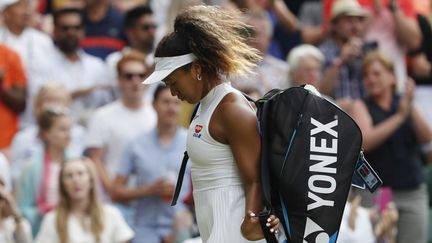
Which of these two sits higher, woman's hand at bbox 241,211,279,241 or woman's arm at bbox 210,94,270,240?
woman's arm at bbox 210,94,270,240

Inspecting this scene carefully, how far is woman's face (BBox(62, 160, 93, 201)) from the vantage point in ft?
29.2

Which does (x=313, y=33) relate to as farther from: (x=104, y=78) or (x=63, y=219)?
(x=63, y=219)

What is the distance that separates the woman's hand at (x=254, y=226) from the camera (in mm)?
5863

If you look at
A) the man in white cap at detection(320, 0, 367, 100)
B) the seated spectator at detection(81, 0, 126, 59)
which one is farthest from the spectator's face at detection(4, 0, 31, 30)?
the man in white cap at detection(320, 0, 367, 100)

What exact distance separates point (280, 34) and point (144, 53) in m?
1.70

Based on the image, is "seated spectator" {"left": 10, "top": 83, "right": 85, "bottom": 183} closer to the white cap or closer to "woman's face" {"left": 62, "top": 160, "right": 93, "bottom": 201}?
"woman's face" {"left": 62, "top": 160, "right": 93, "bottom": 201}

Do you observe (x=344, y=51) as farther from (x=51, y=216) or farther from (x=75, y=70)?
(x=51, y=216)

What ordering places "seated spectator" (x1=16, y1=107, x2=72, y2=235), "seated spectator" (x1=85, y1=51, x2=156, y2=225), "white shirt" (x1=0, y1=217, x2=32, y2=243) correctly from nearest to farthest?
"white shirt" (x1=0, y1=217, x2=32, y2=243)
"seated spectator" (x1=16, y1=107, x2=72, y2=235)
"seated spectator" (x1=85, y1=51, x2=156, y2=225)

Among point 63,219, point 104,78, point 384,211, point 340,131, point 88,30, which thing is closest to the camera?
point 340,131

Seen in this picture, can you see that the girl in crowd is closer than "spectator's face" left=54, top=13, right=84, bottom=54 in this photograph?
Yes


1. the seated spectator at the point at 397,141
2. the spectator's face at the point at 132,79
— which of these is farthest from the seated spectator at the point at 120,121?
the seated spectator at the point at 397,141

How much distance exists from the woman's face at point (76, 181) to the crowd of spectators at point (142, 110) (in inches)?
0.4

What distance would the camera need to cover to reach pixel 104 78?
36.4ft

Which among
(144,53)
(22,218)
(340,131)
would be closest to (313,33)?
(144,53)
